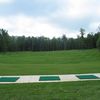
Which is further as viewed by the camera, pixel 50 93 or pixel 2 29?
pixel 2 29

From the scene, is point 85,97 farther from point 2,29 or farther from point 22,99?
point 2,29

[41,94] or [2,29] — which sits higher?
[2,29]

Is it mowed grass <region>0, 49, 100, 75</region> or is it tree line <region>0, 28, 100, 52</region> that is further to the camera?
tree line <region>0, 28, 100, 52</region>

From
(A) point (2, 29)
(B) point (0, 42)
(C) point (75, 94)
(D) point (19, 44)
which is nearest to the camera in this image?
(C) point (75, 94)

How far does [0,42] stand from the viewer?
3339 inches

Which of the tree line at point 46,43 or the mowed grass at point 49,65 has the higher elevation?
the tree line at point 46,43

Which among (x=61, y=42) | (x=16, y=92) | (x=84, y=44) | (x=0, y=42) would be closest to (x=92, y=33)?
(x=84, y=44)

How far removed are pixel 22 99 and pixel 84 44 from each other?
87043 millimetres

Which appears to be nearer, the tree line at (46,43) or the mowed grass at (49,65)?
the mowed grass at (49,65)

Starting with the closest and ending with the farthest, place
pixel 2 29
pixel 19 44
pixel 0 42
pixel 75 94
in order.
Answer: pixel 75 94 → pixel 0 42 → pixel 2 29 → pixel 19 44

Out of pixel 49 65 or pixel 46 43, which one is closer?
pixel 49 65

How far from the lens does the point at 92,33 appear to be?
290ft

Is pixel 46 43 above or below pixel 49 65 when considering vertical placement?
above

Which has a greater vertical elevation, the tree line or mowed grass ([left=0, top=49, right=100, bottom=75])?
the tree line
